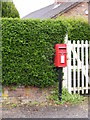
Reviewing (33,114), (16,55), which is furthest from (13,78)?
(33,114)

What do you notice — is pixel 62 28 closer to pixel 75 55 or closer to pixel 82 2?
pixel 75 55

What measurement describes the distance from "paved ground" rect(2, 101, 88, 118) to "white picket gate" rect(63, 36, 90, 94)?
2.52 feet

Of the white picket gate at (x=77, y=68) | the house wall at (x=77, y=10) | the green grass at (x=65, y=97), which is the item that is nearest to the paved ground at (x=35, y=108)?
the green grass at (x=65, y=97)

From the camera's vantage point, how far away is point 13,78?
4.97 metres

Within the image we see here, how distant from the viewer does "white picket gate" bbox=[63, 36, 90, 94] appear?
17.8 feet

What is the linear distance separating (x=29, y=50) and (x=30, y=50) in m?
0.03

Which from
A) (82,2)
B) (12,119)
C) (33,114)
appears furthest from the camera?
(82,2)

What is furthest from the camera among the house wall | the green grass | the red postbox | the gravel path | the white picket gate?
the house wall

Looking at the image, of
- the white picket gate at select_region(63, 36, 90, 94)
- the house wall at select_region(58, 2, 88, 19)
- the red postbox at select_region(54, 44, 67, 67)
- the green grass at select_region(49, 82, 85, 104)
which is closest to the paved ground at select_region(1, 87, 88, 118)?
the green grass at select_region(49, 82, 85, 104)

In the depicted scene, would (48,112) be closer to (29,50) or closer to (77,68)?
(29,50)

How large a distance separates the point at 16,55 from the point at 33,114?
Result: 5.02 ft

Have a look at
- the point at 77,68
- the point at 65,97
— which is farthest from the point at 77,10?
the point at 65,97

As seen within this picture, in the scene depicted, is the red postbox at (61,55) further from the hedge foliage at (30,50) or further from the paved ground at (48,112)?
the paved ground at (48,112)

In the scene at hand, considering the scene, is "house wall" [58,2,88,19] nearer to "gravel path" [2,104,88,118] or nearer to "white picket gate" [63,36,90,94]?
"white picket gate" [63,36,90,94]
